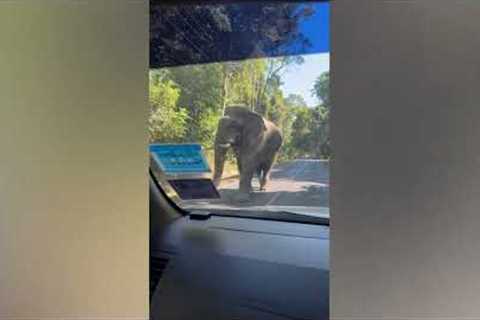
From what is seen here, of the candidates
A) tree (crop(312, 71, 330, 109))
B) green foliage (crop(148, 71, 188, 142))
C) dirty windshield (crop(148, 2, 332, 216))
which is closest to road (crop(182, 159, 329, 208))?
dirty windshield (crop(148, 2, 332, 216))

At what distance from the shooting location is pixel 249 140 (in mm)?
2041

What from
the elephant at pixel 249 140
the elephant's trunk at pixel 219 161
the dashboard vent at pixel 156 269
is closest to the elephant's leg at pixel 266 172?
the elephant at pixel 249 140

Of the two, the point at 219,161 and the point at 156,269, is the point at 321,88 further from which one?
the point at 156,269

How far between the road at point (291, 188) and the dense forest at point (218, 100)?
6 centimetres

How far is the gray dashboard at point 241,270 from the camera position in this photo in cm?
185

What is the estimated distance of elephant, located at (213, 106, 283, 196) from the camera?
6.51ft

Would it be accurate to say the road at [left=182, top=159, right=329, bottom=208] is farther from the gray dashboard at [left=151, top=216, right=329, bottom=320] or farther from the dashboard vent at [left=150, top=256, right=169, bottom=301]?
the dashboard vent at [left=150, top=256, right=169, bottom=301]

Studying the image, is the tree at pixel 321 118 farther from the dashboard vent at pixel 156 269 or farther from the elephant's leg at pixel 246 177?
the dashboard vent at pixel 156 269

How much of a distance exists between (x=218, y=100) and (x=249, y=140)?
24 cm

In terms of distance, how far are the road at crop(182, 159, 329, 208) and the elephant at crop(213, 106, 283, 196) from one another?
0.21ft

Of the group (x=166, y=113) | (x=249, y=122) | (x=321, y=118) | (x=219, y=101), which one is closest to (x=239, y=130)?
(x=249, y=122)
